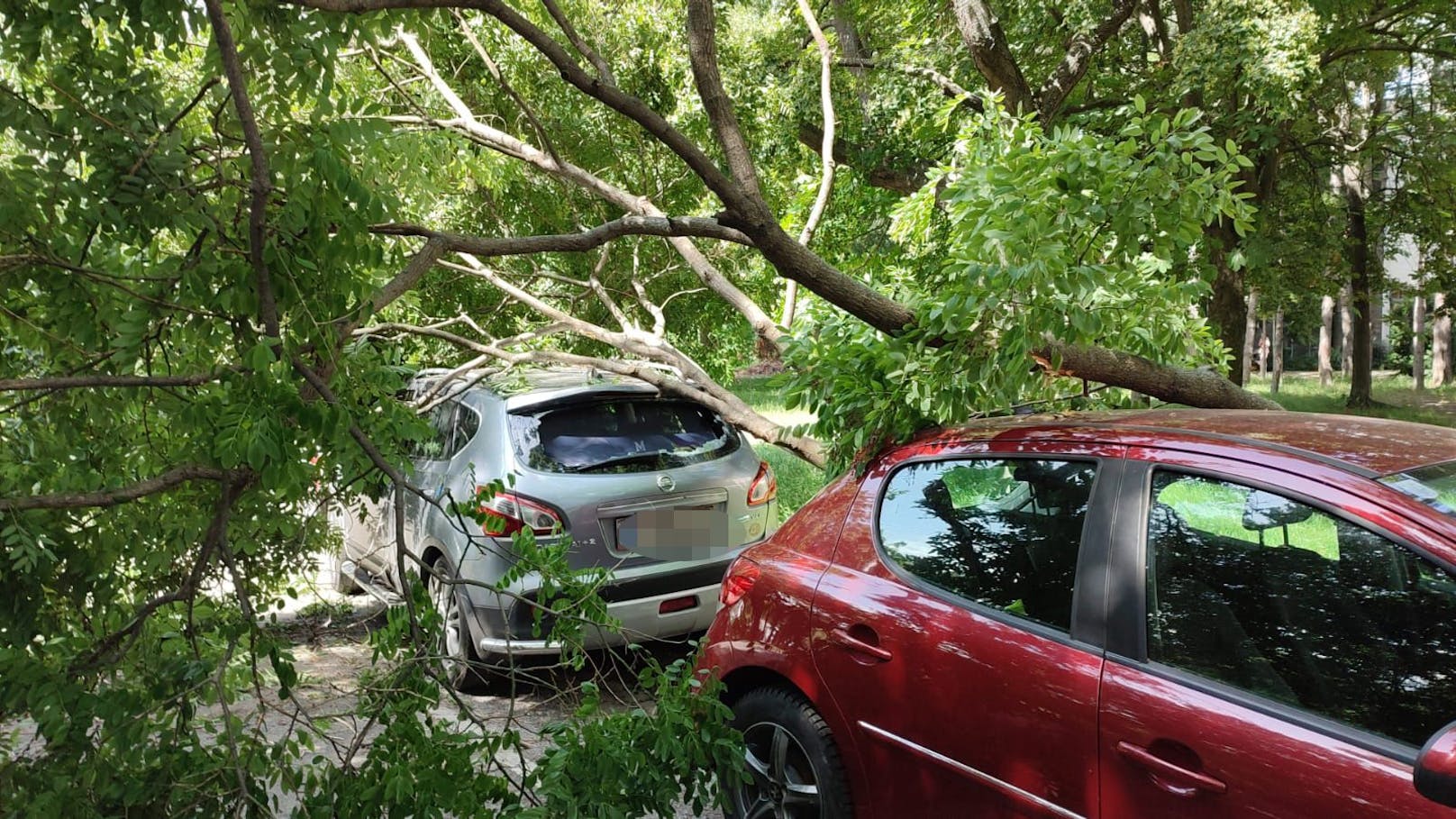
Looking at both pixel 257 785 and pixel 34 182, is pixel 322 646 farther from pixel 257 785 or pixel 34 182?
pixel 34 182

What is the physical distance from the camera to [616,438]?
5.38m

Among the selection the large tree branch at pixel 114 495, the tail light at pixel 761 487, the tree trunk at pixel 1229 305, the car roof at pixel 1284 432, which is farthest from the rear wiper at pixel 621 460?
the tree trunk at pixel 1229 305

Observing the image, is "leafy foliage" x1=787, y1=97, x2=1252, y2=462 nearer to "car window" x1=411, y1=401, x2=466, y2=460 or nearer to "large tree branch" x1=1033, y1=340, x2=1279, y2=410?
"large tree branch" x1=1033, y1=340, x2=1279, y2=410

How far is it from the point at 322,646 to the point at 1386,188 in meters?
18.3

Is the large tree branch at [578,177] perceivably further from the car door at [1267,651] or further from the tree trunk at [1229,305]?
the tree trunk at [1229,305]

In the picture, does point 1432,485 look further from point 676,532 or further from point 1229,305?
point 1229,305

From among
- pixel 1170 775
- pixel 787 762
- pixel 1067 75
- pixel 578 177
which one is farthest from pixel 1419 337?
pixel 1170 775

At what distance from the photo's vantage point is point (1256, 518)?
2.19 meters

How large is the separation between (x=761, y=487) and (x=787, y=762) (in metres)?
2.68

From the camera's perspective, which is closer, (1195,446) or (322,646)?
(1195,446)

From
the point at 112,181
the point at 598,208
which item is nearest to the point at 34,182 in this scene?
the point at 112,181

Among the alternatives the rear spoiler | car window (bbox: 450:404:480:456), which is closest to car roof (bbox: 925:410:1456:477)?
the rear spoiler

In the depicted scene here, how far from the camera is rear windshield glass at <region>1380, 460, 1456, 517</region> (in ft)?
6.53

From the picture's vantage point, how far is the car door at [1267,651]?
1839mm
